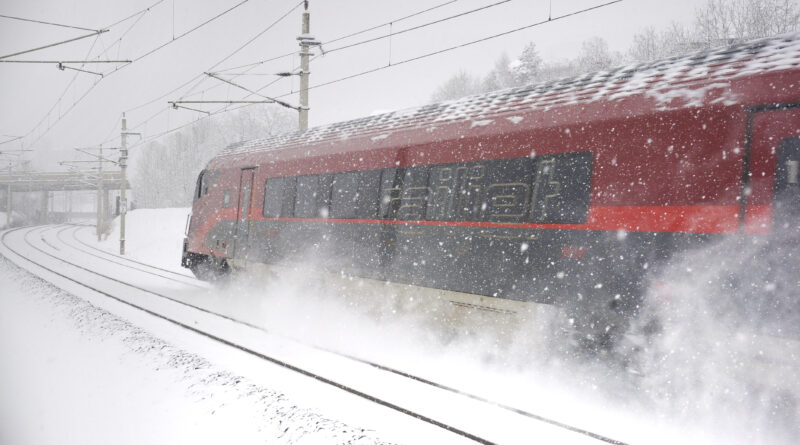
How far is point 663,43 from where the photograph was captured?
81.2 ft

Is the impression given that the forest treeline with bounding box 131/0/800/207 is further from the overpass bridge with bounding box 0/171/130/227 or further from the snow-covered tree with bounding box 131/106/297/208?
the overpass bridge with bounding box 0/171/130/227

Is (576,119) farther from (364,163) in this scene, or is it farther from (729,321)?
(364,163)

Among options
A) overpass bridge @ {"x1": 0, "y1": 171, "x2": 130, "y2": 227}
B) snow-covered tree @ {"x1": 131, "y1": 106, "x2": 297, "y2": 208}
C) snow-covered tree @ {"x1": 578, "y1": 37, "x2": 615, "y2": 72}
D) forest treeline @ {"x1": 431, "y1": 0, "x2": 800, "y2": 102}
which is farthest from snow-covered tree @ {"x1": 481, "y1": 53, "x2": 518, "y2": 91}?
overpass bridge @ {"x1": 0, "y1": 171, "x2": 130, "y2": 227}

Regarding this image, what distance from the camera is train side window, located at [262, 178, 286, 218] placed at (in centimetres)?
962

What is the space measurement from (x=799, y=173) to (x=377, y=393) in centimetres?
426

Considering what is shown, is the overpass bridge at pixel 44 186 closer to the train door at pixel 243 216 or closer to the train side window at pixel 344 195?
the train door at pixel 243 216

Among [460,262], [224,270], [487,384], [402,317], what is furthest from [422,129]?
[224,270]

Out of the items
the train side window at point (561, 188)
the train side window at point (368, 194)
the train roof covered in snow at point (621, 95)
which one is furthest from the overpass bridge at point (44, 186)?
the train side window at point (561, 188)

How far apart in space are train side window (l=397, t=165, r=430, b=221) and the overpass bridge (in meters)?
27.6

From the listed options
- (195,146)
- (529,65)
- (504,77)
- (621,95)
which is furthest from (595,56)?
(195,146)

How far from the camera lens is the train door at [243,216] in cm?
1054

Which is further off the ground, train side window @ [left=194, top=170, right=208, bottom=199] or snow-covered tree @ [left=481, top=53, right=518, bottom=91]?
snow-covered tree @ [left=481, top=53, right=518, bottom=91]

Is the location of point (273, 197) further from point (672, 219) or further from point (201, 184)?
point (672, 219)

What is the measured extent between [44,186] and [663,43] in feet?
156
